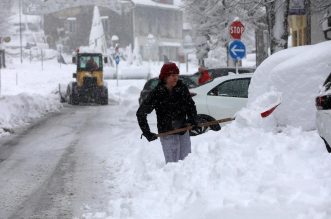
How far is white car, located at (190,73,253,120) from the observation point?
1200 centimetres

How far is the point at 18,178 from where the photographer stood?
885 centimetres

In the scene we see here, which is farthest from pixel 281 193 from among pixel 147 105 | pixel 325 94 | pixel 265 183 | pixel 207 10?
pixel 207 10

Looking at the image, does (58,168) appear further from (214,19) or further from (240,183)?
(214,19)

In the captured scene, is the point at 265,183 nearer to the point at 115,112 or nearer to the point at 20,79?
the point at 115,112

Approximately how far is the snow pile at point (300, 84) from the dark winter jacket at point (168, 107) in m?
1.84

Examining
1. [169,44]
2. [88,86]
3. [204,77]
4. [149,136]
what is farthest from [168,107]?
[169,44]

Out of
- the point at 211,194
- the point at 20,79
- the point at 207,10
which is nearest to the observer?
the point at 211,194

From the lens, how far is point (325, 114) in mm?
6277

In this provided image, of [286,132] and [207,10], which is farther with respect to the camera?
[207,10]

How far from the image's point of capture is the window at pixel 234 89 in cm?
1216

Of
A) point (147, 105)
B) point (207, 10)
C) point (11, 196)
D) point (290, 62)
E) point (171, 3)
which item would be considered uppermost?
point (171, 3)

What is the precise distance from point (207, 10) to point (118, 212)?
2565 centimetres

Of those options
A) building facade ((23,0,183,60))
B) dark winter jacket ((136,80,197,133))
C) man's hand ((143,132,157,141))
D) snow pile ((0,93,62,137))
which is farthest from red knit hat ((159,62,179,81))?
building facade ((23,0,183,60))

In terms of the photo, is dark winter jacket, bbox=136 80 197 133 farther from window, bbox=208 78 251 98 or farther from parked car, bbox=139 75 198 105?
parked car, bbox=139 75 198 105
